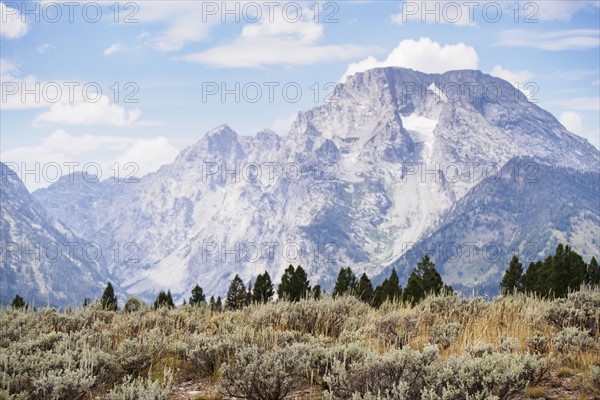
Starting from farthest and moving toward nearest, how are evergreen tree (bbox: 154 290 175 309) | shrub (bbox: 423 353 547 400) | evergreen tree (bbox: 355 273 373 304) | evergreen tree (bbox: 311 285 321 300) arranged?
evergreen tree (bbox: 355 273 373 304) < evergreen tree (bbox: 154 290 175 309) < evergreen tree (bbox: 311 285 321 300) < shrub (bbox: 423 353 547 400)

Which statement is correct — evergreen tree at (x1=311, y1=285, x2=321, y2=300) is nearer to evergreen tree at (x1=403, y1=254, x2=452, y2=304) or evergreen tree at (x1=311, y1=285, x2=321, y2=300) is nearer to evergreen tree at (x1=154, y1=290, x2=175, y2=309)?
evergreen tree at (x1=154, y1=290, x2=175, y2=309)

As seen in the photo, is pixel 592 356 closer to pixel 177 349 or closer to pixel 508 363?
pixel 508 363

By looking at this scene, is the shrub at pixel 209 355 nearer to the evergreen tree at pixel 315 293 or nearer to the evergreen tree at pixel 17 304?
the evergreen tree at pixel 315 293

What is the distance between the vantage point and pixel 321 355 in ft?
30.0

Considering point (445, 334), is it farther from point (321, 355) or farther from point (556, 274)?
point (556, 274)

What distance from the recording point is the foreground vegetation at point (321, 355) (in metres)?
7.54

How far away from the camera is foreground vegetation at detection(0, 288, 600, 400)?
7.54 m

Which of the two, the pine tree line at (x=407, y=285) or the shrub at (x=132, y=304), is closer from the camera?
the shrub at (x=132, y=304)

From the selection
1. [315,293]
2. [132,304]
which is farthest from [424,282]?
[132,304]

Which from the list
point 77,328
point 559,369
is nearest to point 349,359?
point 559,369

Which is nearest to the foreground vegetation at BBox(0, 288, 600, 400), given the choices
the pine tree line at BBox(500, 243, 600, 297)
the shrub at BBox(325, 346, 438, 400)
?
the shrub at BBox(325, 346, 438, 400)

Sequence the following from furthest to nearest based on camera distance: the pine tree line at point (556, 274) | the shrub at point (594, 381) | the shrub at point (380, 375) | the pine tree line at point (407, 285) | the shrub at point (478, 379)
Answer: the pine tree line at point (556, 274) → the pine tree line at point (407, 285) → the shrub at point (594, 381) → the shrub at point (380, 375) → the shrub at point (478, 379)

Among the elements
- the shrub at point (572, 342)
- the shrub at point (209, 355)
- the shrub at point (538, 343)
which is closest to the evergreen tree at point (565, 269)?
the shrub at point (538, 343)

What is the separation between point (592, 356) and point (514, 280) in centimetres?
5123
